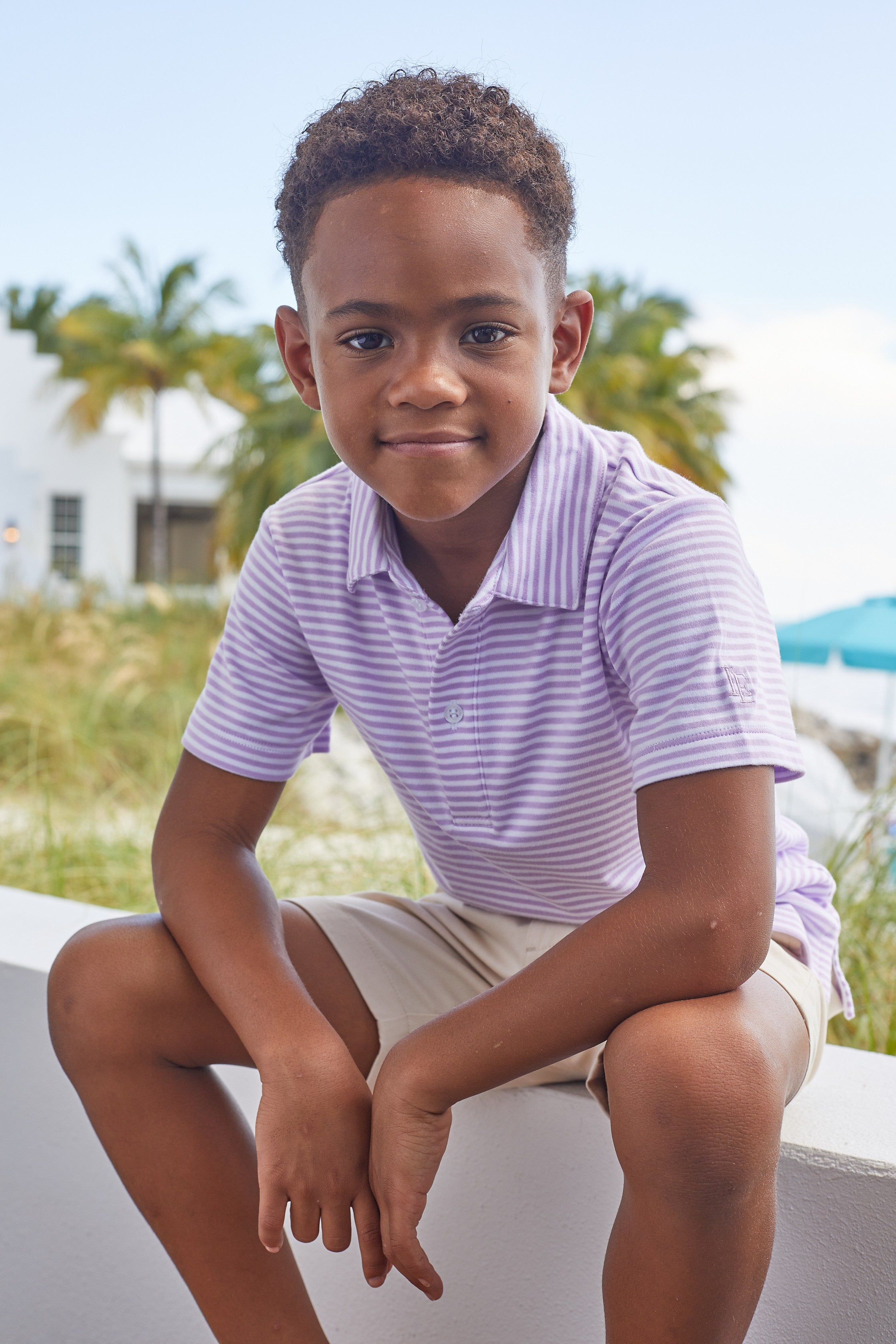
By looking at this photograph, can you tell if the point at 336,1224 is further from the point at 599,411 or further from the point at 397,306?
the point at 599,411

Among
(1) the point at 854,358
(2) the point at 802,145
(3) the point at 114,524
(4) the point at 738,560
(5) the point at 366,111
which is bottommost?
(3) the point at 114,524

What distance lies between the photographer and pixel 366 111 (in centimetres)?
106

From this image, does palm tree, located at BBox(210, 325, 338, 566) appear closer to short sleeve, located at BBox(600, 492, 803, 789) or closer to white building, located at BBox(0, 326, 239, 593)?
white building, located at BBox(0, 326, 239, 593)

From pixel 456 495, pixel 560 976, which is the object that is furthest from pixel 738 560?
pixel 560 976

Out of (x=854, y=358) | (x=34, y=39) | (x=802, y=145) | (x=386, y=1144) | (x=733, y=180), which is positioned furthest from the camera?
(x=854, y=358)

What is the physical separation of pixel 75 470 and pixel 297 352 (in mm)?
18867

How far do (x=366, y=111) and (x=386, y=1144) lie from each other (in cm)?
96

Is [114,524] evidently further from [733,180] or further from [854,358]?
[854,358]

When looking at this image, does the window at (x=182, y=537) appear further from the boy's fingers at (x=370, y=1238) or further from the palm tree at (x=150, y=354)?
the boy's fingers at (x=370, y=1238)

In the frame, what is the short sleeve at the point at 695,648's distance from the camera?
938mm

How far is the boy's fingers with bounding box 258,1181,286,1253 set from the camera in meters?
1.00

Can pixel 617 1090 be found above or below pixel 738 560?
below

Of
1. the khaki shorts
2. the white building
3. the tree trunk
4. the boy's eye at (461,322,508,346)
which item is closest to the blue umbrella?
the khaki shorts

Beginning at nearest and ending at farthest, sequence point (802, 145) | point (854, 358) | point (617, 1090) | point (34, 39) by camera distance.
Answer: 1. point (617, 1090)
2. point (34, 39)
3. point (802, 145)
4. point (854, 358)
